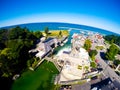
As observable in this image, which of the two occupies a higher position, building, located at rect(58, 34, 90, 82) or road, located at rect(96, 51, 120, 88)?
building, located at rect(58, 34, 90, 82)

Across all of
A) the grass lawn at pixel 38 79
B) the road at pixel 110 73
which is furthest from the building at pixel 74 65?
the road at pixel 110 73

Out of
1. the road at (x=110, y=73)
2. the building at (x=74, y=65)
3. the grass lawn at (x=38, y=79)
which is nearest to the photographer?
the grass lawn at (x=38, y=79)

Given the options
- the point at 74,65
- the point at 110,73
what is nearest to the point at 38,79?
the point at 74,65

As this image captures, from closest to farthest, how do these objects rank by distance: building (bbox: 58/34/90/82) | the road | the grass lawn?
the grass lawn < building (bbox: 58/34/90/82) < the road

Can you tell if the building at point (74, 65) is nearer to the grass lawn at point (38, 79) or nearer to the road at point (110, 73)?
the grass lawn at point (38, 79)

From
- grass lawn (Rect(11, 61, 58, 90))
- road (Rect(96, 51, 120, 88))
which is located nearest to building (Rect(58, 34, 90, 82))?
grass lawn (Rect(11, 61, 58, 90))

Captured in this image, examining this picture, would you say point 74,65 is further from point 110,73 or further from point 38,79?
point 38,79

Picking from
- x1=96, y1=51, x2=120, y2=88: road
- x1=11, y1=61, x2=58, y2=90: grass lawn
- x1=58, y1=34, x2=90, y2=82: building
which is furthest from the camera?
x1=96, y1=51, x2=120, y2=88: road

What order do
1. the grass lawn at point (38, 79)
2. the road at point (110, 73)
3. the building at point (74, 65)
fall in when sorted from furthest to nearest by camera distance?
the road at point (110, 73)
the building at point (74, 65)
the grass lawn at point (38, 79)

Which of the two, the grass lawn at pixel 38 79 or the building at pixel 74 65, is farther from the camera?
the building at pixel 74 65

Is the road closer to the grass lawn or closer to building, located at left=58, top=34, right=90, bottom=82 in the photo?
building, located at left=58, top=34, right=90, bottom=82
